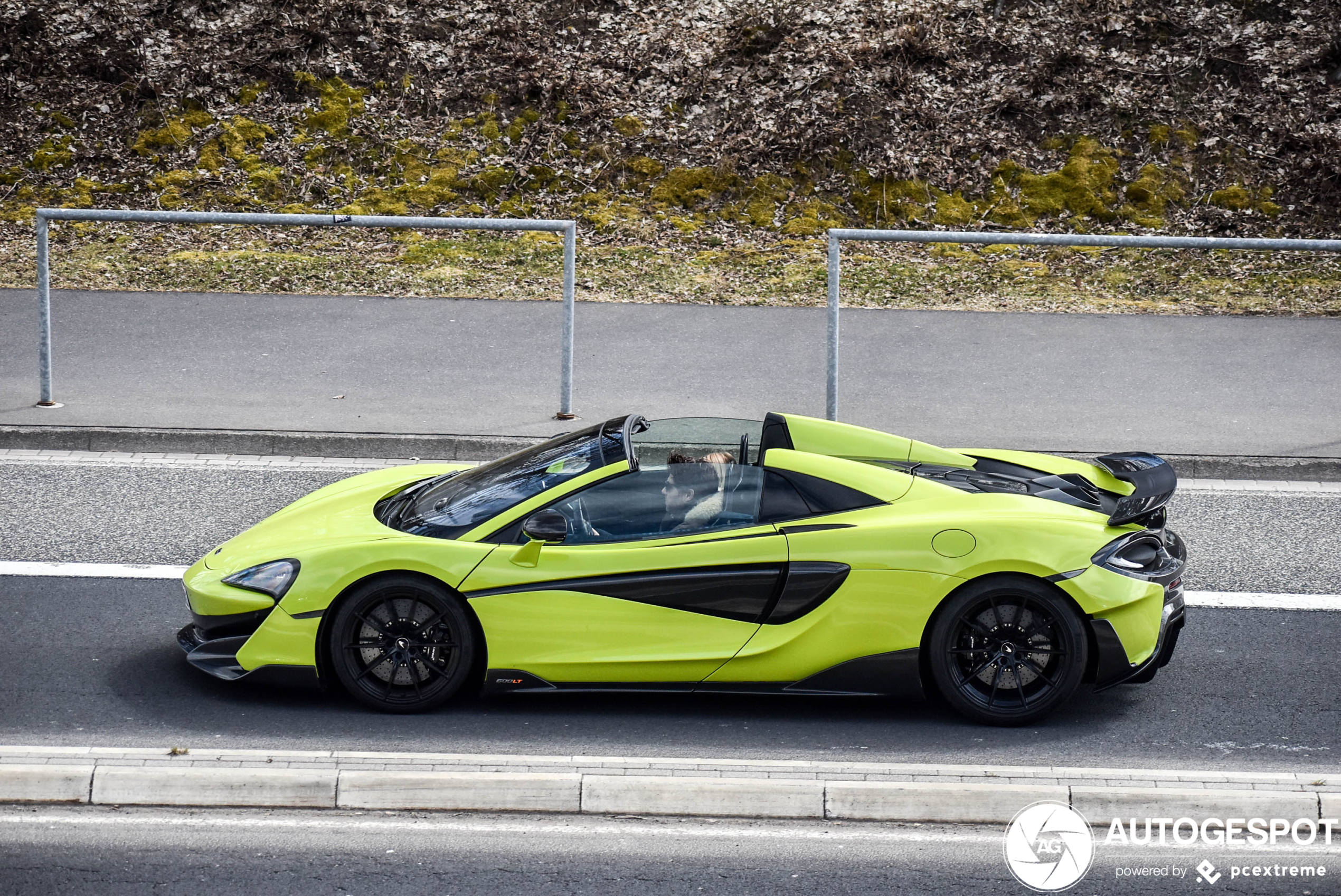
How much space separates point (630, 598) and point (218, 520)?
393cm

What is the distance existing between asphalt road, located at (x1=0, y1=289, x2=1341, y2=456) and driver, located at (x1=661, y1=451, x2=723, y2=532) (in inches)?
189

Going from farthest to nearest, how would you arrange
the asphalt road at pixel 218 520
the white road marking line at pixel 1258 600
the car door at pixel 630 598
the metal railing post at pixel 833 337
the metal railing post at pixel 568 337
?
1. the metal railing post at pixel 568 337
2. the metal railing post at pixel 833 337
3. the asphalt road at pixel 218 520
4. the white road marking line at pixel 1258 600
5. the car door at pixel 630 598

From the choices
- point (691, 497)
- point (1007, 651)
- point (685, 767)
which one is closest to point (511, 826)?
point (685, 767)

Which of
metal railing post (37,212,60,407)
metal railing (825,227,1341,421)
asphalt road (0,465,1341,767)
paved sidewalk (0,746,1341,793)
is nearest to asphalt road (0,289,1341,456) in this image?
metal railing post (37,212,60,407)

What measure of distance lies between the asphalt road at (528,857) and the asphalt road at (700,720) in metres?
0.52

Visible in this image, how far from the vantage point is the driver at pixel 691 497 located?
5.57 metres

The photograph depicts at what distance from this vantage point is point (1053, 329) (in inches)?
517

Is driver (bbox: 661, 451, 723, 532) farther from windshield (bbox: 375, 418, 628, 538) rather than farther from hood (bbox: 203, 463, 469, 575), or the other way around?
hood (bbox: 203, 463, 469, 575)

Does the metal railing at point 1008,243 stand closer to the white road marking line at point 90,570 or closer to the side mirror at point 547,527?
the white road marking line at point 90,570

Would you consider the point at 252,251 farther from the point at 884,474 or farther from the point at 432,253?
the point at 884,474

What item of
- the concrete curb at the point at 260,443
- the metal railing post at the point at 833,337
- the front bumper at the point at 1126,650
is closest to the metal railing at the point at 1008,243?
the metal railing post at the point at 833,337

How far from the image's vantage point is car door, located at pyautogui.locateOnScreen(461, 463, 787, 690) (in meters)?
5.45

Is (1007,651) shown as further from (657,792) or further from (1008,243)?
(1008,243)

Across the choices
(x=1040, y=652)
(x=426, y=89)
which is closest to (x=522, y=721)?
(x=1040, y=652)
